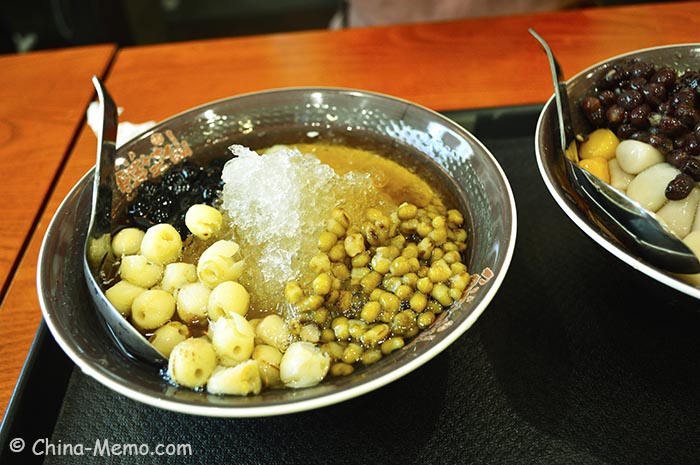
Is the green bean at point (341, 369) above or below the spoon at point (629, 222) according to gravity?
below

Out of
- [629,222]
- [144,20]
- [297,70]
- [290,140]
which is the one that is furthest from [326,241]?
[144,20]

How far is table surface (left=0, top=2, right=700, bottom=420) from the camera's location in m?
1.47

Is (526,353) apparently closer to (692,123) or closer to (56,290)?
(692,123)

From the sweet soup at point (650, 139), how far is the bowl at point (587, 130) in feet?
0.08

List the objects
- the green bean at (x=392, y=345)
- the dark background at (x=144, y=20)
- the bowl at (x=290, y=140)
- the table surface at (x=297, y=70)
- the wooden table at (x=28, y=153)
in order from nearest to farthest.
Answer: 1. the bowl at (x=290, y=140)
2. the green bean at (x=392, y=345)
3. the wooden table at (x=28, y=153)
4. the table surface at (x=297, y=70)
5. the dark background at (x=144, y=20)

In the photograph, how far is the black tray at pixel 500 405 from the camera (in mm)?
822

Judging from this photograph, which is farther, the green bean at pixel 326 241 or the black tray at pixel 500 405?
the green bean at pixel 326 241

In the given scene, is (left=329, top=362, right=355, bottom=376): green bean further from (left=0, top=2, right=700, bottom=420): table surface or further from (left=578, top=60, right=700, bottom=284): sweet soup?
(left=0, top=2, right=700, bottom=420): table surface

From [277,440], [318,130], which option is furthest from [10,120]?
[277,440]

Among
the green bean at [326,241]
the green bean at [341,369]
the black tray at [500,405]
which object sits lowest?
the black tray at [500,405]

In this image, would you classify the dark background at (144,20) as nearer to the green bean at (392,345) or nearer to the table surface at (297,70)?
the table surface at (297,70)

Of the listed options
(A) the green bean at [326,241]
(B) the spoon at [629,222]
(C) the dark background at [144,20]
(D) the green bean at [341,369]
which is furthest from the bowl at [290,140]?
(C) the dark background at [144,20]

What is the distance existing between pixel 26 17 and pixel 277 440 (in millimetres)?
3505

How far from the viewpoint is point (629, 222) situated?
2.89 feet
